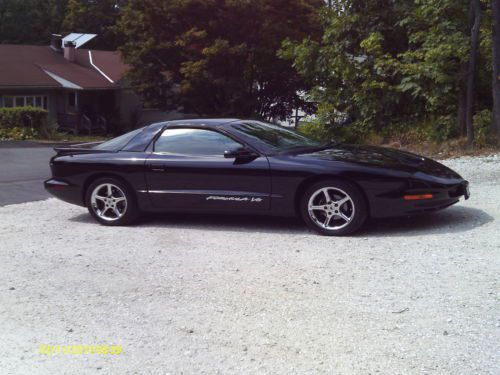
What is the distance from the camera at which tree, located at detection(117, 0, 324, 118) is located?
30906 mm

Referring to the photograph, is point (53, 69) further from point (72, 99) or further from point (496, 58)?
point (496, 58)

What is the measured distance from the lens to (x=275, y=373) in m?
3.67

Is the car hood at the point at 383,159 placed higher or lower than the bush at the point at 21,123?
lower

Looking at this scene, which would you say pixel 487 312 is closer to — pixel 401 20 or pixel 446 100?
pixel 446 100

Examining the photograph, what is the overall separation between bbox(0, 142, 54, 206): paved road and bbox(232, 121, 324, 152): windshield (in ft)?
13.0

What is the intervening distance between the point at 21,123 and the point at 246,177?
791 inches

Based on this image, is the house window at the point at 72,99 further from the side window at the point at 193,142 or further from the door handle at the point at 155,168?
the door handle at the point at 155,168

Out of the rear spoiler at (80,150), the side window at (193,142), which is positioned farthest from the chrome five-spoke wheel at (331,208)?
the rear spoiler at (80,150)

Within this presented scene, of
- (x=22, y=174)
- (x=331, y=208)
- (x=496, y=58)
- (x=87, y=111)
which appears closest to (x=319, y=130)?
(x=496, y=58)

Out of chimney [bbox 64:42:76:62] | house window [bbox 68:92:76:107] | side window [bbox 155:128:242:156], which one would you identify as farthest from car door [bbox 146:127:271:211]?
chimney [bbox 64:42:76:62]

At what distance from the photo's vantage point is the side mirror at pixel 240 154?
23.6 ft

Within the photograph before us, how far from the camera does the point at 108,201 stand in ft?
25.7

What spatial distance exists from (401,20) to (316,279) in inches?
463

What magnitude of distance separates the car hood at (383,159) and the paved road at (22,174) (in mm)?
4947
